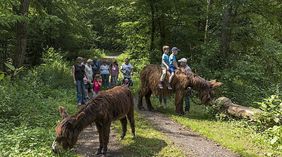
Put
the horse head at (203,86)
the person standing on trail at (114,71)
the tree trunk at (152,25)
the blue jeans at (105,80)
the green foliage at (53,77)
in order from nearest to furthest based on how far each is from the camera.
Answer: the horse head at (203,86) → the green foliage at (53,77) → the person standing on trail at (114,71) → the blue jeans at (105,80) → the tree trunk at (152,25)

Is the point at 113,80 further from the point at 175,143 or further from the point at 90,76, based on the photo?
the point at 175,143

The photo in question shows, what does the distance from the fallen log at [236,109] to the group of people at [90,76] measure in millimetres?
4344

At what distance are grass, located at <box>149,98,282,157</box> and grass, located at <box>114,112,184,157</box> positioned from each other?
58.7 inches

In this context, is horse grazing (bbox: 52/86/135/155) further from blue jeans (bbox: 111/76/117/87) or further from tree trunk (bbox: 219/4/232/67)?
tree trunk (bbox: 219/4/232/67)

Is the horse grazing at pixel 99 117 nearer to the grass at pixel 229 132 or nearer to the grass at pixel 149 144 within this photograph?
the grass at pixel 149 144

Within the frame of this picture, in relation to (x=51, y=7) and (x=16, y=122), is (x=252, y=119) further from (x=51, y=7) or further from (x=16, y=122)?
(x=51, y=7)

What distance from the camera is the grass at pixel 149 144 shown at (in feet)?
30.5

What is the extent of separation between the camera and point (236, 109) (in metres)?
13.0

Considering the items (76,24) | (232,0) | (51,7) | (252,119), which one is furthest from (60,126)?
(76,24)

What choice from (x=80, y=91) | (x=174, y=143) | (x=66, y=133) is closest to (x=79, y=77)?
(x=80, y=91)

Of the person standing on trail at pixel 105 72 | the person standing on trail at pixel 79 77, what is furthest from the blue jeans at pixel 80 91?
the person standing on trail at pixel 105 72

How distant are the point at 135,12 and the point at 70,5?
429 cm

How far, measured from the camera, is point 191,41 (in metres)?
22.5

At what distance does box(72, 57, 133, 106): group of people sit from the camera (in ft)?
45.4
